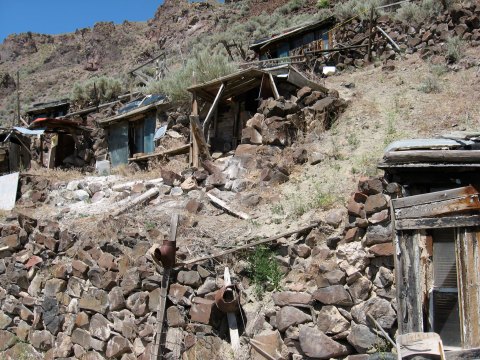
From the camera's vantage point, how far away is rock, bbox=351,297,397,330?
229 inches

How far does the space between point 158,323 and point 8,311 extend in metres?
4.74

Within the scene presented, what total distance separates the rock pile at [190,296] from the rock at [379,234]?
1cm

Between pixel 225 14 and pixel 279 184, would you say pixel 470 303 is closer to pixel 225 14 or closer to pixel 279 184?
pixel 279 184

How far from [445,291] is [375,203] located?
149 centimetres

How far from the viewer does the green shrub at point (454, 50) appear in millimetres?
13326

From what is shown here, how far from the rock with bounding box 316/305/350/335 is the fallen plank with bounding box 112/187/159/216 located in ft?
17.6

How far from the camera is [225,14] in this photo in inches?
1423

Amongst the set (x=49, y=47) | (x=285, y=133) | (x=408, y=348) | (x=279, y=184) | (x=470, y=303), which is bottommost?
(x=408, y=348)

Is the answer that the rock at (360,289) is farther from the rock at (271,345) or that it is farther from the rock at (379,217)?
the rock at (271,345)

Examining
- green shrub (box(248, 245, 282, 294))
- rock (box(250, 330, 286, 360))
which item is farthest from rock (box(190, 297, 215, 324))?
rock (box(250, 330, 286, 360))

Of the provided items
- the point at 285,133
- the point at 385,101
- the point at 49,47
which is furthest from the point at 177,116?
the point at 49,47

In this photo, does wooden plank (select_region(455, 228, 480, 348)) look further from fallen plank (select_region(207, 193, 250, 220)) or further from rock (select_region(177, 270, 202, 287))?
fallen plank (select_region(207, 193, 250, 220))

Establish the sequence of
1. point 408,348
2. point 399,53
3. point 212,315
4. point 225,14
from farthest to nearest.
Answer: point 225,14 → point 399,53 → point 212,315 → point 408,348

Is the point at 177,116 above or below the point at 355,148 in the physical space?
above
